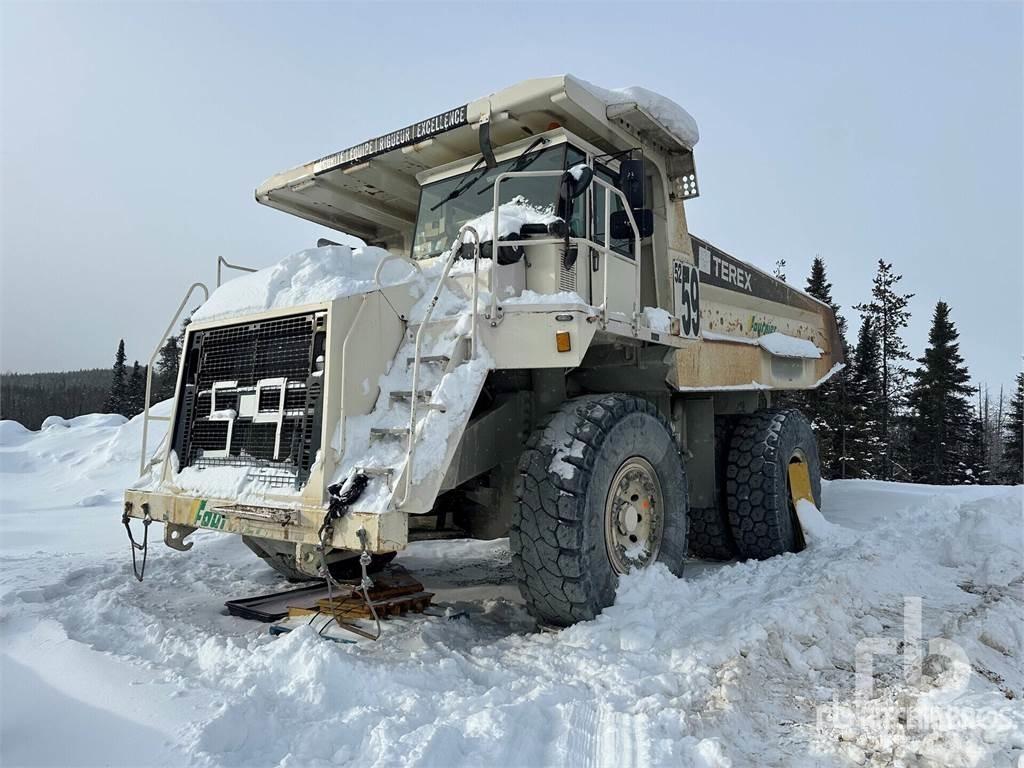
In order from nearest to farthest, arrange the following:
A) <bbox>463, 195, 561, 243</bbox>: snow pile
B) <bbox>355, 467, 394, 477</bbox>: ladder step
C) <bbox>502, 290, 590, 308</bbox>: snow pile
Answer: <bbox>355, 467, 394, 477</bbox>: ladder step
<bbox>502, 290, 590, 308</bbox>: snow pile
<bbox>463, 195, 561, 243</bbox>: snow pile

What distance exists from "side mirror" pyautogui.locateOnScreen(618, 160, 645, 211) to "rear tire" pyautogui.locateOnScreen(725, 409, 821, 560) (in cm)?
320

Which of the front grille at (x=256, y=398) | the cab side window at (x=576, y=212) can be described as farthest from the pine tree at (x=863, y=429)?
the front grille at (x=256, y=398)

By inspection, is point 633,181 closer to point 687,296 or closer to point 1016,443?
point 687,296

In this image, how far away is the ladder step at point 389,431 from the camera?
365 cm

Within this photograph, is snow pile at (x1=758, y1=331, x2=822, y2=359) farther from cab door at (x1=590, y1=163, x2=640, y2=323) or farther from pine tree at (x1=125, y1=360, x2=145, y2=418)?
pine tree at (x1=125, y1=360, x2=145, y2=418)

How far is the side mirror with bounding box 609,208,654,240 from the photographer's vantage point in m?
4.70

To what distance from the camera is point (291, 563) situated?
495cm

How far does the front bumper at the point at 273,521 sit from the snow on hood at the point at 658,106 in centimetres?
326

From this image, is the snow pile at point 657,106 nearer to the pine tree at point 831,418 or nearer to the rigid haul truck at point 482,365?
the rigid haul truck at point 482,365

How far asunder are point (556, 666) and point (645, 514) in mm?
1547

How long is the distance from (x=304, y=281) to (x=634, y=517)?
265 centimetres

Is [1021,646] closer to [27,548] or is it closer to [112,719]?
[112,719]

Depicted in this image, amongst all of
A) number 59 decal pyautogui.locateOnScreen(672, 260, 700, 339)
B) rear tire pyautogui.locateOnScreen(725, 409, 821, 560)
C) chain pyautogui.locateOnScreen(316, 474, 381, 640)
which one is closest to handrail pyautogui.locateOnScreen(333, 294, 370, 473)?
chain pyautogui.locateOnScreen(316, 474, 381, 640)

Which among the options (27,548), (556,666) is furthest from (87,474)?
(556,666)
